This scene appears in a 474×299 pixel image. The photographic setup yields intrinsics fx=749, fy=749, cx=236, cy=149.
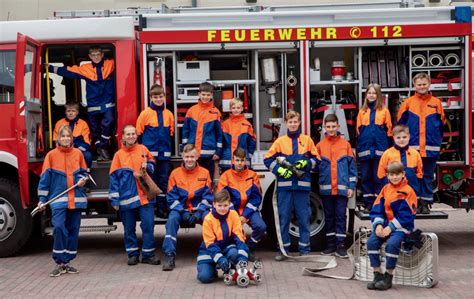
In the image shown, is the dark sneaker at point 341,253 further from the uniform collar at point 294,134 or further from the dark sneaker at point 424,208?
the uniform collar at point 294,134

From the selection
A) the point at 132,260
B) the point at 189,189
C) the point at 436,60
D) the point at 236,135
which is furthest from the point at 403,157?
the point at 132,260

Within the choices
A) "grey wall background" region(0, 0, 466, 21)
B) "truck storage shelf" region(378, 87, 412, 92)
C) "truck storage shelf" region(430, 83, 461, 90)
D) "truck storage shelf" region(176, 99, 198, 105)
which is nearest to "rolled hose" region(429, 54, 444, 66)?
"truck storage shelf" region(430, 83, 461, 90)

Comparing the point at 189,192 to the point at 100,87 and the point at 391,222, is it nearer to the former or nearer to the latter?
the point at 100,87

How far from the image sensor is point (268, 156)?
28.6ft

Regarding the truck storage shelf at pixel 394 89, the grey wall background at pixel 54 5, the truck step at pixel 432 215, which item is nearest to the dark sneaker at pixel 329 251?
the truck step at pixel 432 215

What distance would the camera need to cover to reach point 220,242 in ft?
25.0

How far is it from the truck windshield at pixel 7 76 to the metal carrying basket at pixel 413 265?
14.7ft

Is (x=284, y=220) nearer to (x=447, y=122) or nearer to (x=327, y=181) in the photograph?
(x=327, y=181)

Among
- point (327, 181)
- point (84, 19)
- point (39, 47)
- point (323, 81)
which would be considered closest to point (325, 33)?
point (323, 81)

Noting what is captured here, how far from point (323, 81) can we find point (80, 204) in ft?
10.8

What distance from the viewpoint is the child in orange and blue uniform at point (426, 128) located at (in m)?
8.81

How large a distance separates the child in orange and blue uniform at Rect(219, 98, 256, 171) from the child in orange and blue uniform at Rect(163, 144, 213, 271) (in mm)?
457

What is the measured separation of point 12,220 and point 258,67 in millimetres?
3542

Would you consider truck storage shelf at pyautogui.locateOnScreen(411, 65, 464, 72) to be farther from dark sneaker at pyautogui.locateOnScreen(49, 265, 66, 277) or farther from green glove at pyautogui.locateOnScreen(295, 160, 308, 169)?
dark sneaker at pyautogui.locateOnScreen(49, 265, 66, 277)
